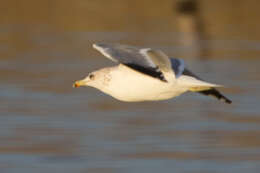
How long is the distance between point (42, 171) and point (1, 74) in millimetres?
4999

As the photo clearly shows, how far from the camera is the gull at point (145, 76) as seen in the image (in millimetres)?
7031

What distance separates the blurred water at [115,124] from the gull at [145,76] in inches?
34.8

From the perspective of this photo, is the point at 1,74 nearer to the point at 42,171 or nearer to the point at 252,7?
the point at 42,171

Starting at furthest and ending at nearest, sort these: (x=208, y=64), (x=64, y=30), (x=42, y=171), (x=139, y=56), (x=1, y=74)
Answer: (x=64, y=30)
(x=208, y=64)
(x=1, y=74)
(x=42, y=171)
(x=139, y=56)

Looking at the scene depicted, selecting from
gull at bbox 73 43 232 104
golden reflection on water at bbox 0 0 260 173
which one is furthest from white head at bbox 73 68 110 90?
golden reflection on water at bbox 0 0 260 173

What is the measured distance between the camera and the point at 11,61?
14.0 m

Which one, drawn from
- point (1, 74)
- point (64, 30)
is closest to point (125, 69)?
point (1, 74)

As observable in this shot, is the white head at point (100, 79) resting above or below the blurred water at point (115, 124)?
above

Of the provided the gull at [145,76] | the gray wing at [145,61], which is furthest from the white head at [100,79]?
the gray wing at [145,61]

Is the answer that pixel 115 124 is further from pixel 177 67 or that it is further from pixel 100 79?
pixel 177 67

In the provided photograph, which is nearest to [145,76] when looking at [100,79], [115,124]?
[100,79]

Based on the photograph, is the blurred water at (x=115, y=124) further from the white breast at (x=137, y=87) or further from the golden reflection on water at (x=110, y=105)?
the white breast at (x=137, y=87)

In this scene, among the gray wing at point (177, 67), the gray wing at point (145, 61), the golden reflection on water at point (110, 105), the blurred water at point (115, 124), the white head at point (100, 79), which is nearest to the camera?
the gray wing at point (145, 61)

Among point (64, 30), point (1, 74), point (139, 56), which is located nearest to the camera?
point (139, 56)
